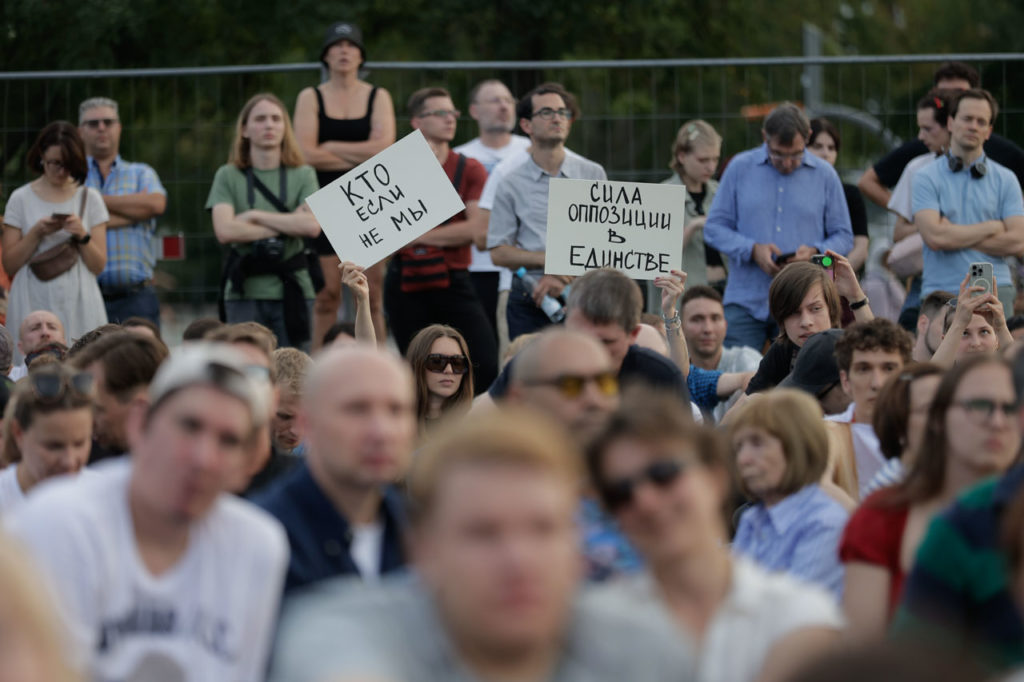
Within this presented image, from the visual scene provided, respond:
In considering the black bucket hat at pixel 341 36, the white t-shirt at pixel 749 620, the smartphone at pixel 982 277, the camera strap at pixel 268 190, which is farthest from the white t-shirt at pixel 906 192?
the white t-shirt at pixel 749 620

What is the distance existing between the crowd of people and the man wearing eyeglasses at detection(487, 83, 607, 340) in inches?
0.8

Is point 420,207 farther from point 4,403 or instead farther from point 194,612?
point 194,612

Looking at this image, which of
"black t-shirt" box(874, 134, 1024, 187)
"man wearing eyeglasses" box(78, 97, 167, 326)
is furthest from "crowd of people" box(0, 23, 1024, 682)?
"black t-shirt" box(874, 134, 1024, 187)

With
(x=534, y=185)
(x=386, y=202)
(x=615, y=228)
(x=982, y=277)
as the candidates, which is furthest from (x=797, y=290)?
(x=386, y=202)

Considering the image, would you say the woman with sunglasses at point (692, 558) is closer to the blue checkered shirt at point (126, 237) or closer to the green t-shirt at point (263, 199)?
the green t-shirt at point (263, 199)

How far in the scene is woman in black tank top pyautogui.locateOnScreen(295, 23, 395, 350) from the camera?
35.2ft

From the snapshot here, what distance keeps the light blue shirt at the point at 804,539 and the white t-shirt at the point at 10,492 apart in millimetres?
2424

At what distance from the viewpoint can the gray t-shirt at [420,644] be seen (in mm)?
3334

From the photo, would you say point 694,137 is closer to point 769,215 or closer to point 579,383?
point 769,215

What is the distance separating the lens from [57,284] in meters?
10.3

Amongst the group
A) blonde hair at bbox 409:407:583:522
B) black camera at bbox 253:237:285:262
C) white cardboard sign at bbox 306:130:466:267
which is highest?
white cardboard sign at bbox 306:130:466:267

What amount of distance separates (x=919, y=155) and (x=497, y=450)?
8.52 meters

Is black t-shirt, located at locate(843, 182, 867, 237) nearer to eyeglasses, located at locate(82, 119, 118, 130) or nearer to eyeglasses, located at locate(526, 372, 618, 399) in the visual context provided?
eyeglasses, located at locate(82, 119, 118, 130)

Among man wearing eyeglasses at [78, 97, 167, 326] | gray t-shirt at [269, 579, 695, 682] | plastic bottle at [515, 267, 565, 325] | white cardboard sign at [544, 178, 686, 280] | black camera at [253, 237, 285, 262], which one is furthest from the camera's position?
man wearing eyeglasses at [78, 97, 167, 326]
